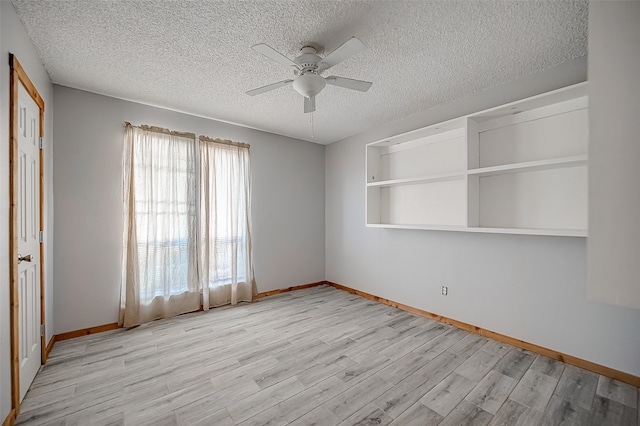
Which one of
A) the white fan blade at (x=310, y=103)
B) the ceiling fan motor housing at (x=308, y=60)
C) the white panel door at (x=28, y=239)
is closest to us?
the white panel door at (x=28, y=239)

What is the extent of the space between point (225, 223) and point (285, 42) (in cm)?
252

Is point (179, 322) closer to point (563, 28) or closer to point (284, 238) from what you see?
point (284, 238)

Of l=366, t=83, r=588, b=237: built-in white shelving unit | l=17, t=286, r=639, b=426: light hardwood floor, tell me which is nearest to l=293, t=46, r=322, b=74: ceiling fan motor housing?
l=366, t=83, r=588, b=237: built-in white shelving unit

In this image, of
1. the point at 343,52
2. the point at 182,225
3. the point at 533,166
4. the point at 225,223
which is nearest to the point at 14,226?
the point at 182,225

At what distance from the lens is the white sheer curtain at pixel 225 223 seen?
3.60m

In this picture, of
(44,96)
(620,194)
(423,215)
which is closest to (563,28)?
(620,194)

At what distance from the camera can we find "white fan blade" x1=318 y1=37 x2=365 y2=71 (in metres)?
1.71

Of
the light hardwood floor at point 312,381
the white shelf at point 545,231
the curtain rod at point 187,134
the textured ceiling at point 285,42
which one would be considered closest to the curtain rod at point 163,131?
the curtain rod at point 187,134

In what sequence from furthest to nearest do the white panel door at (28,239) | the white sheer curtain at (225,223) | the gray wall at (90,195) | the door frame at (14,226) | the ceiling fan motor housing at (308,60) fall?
1. the white sheer curtain at (225,223)
2. the gray wall at (90,195)
3. the ceiling fan motor housing at (308,60)
4. the white panel door at (28,239)
5. the door frame at (14,226)

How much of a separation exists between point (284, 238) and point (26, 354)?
3.03 m

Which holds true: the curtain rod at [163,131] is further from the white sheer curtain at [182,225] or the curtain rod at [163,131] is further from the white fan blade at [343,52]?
the white fan blade at [343,52]

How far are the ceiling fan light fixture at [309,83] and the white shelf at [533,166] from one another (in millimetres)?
1756

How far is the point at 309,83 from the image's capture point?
82.4 inches

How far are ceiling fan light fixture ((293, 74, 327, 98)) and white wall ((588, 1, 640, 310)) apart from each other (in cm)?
153
